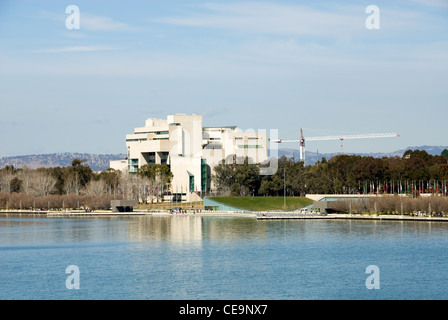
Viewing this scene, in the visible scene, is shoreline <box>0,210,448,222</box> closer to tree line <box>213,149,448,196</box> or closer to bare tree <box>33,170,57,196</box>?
bare tree <box>33,170,57,196</box>

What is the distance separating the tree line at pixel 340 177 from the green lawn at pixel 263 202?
4.03 m

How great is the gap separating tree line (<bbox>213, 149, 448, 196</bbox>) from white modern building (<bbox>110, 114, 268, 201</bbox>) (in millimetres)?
5440

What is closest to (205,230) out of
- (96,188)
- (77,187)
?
(96,188)

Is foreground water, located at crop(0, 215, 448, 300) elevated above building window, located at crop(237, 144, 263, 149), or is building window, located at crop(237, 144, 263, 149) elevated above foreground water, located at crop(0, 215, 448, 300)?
building window, located at crop(237, 144, 263, 149)

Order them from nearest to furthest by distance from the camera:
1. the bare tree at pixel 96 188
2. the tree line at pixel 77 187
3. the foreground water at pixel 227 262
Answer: the foreground water at pixel 227 262
the tree line at pixel 77 187
the bare tree at pixel 96 188

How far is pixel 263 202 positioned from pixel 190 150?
130ft

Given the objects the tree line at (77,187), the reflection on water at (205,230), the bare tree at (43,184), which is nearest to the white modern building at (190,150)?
the tree line at (77,187)

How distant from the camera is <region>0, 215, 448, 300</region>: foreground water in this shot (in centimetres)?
5578

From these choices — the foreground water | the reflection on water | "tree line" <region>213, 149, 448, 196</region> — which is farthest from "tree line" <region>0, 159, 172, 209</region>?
the foreground water

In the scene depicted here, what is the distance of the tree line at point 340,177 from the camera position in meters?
157

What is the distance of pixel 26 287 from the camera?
58.1 metres

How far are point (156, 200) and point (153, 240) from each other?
102 meters

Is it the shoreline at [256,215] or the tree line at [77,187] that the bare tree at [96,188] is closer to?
the tree line at [77,187]
